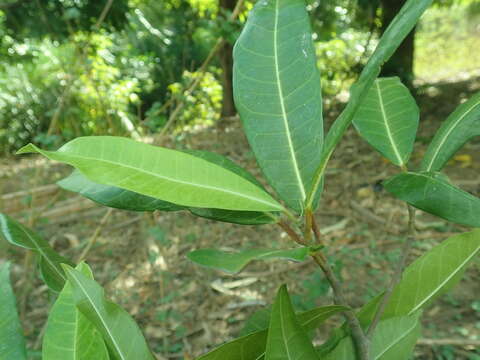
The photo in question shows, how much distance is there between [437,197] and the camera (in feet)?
1.61

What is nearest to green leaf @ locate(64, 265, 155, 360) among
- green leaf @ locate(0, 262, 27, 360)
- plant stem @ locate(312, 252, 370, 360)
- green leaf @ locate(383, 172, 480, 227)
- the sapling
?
the sapling

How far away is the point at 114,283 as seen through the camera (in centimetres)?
240

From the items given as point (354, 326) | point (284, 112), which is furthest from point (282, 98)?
point (354, 326)

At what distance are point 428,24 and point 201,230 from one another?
10.6 m

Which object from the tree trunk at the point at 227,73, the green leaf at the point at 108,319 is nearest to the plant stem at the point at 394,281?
the green leaf at the point at 108,319

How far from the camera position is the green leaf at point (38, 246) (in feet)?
1.78

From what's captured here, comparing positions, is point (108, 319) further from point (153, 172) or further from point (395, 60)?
point (395, 60)

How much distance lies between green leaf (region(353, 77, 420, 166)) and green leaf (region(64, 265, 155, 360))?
37 cm

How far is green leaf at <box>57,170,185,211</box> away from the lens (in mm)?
521

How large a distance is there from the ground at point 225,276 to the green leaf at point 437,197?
1.16 m

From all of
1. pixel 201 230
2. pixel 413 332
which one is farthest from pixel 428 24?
pixel 413 332

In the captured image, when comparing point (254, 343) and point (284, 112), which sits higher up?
point (284, 112)

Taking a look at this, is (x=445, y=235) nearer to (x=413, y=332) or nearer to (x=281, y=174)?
(x=413, y=332)

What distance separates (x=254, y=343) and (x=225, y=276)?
1791 mm
